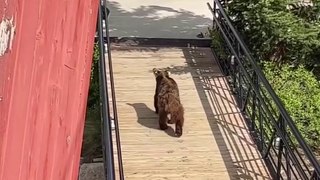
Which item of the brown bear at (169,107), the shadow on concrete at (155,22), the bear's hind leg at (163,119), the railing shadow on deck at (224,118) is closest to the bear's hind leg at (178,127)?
the brown bear at (169,107)

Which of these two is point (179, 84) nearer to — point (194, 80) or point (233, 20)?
point (194, 80)

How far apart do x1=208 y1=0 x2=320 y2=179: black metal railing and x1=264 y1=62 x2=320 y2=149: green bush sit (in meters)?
0.45

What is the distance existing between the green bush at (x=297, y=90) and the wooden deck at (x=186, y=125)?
0.58 meters

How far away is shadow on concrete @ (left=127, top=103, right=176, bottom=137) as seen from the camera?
6.49 meters

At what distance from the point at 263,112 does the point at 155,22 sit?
403cm

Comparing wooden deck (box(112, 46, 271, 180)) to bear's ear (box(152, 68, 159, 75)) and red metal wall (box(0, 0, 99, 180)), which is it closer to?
bear's ear (box(152, 68, 159, 75))

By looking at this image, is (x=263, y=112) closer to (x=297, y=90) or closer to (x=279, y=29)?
(x=279, y=29)

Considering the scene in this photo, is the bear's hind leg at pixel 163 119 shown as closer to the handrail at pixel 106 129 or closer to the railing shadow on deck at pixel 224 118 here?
the railing shadow on deck at pixel 224 118

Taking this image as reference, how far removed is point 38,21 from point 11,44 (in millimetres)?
236

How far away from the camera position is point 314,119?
7184 mm

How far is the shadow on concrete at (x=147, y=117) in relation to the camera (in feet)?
21.3

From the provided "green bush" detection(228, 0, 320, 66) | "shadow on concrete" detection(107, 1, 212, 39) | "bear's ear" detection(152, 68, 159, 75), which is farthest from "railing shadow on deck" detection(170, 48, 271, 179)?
"shadow on concrete" detection(107, 1, 212, 39)

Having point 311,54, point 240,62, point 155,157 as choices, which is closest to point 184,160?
point 155,157

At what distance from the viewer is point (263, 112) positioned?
20.9 ft
